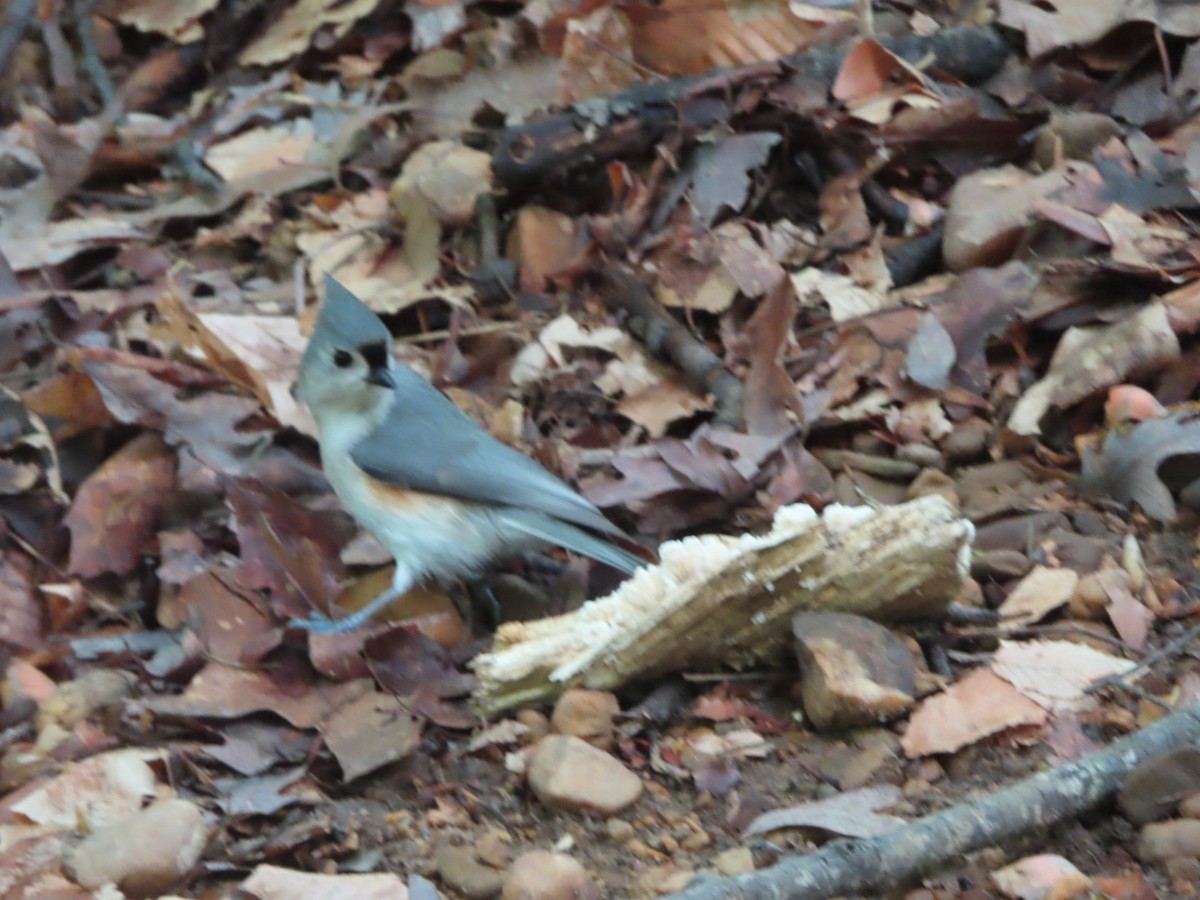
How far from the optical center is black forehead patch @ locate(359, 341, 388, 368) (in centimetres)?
315

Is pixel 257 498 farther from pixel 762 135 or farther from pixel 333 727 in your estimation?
pixel 762 135

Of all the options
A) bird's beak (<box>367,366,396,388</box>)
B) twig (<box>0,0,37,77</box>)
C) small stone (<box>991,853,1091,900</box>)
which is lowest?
small stone (<box>991,853,1091,900</box>)

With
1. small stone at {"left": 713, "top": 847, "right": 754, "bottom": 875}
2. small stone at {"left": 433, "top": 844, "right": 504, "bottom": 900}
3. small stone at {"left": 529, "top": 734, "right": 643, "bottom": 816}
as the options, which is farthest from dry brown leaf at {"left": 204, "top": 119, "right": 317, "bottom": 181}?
small stone at {"left": 713, "top": 847, "right": 754, "bottom": 875}

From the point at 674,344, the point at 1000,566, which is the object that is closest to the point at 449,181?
the point at 674,344

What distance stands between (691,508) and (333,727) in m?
0.97

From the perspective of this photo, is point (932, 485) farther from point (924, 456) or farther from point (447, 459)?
point (447, 459)

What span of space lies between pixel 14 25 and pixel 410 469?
3.36 m

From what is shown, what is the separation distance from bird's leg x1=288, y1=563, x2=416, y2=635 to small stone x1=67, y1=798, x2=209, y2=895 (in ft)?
1.93

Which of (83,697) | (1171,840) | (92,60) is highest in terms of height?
(92,60)

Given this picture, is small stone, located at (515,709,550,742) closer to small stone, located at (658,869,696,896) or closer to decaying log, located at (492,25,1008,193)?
small stone, located at (658,869,696,896)

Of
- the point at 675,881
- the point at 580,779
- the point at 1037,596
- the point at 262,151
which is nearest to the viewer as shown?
the point at 675,881

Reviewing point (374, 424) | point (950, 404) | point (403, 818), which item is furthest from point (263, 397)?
point (950, 404)

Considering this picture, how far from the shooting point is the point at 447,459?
10.2ft

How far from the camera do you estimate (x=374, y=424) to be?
10.5 feet
